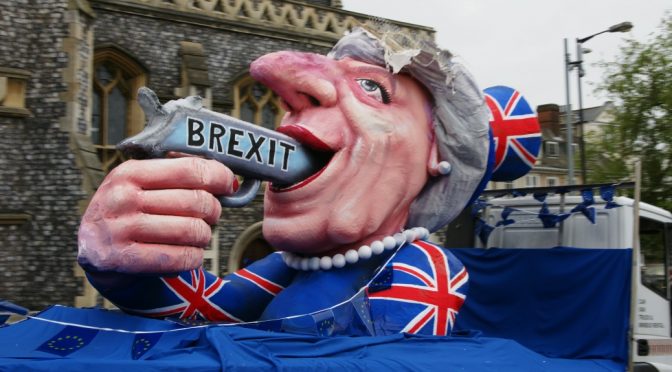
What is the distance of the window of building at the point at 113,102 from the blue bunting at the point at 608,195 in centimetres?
1140

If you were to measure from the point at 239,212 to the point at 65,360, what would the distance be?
1382 cm

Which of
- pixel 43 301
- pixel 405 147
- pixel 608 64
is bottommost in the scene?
pixel 43 301

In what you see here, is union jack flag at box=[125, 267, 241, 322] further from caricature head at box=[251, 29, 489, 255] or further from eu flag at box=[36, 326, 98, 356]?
eu flag at box=[36, 326, 98, 356]

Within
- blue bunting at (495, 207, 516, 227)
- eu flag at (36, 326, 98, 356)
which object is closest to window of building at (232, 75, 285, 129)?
blue bunting at (495, 207, 516, 227)

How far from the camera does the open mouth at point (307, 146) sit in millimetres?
4520

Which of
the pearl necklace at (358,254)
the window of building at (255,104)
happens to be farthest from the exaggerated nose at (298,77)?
the window of building at (255,104)

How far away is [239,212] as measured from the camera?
17.0 m

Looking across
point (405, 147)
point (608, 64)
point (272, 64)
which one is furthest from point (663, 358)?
point (608, 64)

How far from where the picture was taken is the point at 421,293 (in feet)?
14.5

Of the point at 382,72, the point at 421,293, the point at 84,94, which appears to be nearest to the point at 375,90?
the point at 382,72

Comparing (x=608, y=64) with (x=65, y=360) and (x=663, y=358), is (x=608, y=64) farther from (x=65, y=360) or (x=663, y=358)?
(x=65, y=360)

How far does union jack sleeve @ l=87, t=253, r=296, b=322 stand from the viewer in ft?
13.7

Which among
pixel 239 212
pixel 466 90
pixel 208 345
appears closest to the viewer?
pixel 208 345

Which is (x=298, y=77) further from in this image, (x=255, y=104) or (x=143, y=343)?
(x=255, y=104)
